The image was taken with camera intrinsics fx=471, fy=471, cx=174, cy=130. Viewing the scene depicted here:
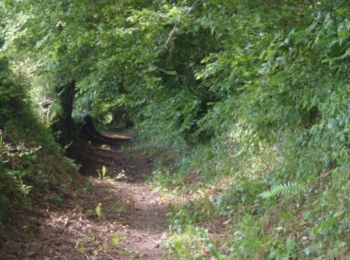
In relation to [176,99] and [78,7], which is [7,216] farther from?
[176,99]

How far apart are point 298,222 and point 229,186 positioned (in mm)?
2735

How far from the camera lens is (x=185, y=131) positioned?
12.5 meters

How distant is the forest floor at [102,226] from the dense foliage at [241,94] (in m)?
0.49

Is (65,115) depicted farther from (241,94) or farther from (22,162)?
(241,94)

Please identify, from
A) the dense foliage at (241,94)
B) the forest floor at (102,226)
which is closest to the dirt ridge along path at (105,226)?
the forest floor at (102,226)

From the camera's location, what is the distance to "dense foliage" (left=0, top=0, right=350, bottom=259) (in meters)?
A: 5.39

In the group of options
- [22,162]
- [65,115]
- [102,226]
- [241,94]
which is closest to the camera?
[102,226]

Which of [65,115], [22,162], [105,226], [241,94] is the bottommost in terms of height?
[105,226]

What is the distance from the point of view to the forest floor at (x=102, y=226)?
5.92 metres

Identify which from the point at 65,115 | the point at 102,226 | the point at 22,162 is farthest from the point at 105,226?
the point at 65,115

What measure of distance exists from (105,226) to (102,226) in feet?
0.16

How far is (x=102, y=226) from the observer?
23.3 ft

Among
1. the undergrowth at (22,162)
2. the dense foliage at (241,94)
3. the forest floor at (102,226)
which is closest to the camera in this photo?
the dense foliage at (241,94)

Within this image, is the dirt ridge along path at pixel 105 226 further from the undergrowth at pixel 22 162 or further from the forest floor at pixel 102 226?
the undergrowth at pixel 22 162
